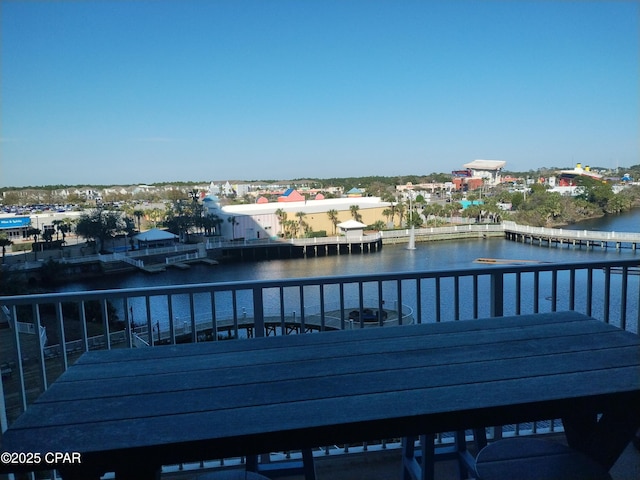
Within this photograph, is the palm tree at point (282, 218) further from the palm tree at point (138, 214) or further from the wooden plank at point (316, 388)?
the wooden plank at point (316, 388)

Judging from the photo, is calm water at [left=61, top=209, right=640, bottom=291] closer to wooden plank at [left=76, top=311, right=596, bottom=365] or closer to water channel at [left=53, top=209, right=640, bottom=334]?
water channel at [left=53, top=209, right=640, bottom=334]

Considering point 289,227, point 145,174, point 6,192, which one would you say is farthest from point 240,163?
point 6,192

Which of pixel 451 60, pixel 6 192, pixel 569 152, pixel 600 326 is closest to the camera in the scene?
pixel 600 326

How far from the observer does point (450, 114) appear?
2738 cm

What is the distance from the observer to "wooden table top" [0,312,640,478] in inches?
28.9

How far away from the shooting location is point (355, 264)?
43.6 ft

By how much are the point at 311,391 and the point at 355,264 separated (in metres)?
12.5

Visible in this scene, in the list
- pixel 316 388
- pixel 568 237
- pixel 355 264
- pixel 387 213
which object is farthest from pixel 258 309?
pixel 387 213

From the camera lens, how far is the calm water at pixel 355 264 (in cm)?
1134

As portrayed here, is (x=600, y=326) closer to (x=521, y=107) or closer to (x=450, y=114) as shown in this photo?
(x=521, y=107)

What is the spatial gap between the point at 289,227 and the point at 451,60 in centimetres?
1073

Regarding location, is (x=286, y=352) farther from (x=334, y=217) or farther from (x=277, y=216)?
(x=334, y=217)

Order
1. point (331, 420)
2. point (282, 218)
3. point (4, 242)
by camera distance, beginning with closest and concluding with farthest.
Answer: point (331, 420) → point (4, 242) → point (282, 218)

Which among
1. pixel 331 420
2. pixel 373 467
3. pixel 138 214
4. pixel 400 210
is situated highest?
pixel 331 420
